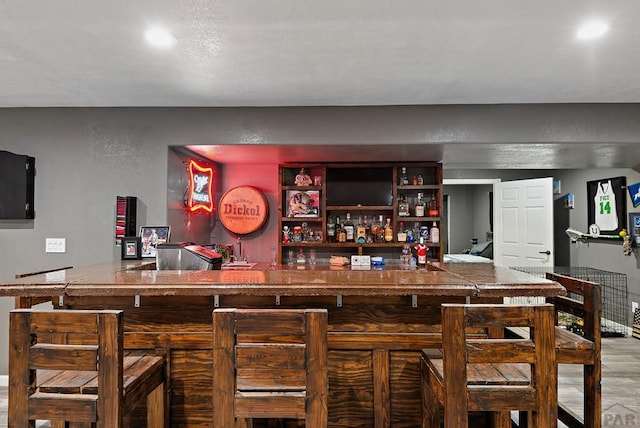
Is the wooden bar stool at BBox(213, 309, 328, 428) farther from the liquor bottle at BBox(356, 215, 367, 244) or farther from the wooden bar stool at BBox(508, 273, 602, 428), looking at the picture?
the liquor bottle at BBox(356, 215, 367, 244)

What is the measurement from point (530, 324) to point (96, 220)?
11.0 ft

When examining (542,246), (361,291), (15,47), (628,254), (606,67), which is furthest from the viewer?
(542,246)

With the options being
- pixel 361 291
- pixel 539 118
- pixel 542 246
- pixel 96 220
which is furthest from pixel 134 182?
pixel 542 246

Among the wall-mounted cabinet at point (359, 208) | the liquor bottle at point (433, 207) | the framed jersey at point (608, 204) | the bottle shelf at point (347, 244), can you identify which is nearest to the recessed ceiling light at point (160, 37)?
the wall-mounted cabinet at point (359, 208)

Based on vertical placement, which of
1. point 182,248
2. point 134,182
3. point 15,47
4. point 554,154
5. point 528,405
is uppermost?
point 15,47

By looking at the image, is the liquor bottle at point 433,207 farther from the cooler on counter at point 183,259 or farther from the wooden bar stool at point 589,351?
the cooler on counter at point 183,259

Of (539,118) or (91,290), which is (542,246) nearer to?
(539,118)

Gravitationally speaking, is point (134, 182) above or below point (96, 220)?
above

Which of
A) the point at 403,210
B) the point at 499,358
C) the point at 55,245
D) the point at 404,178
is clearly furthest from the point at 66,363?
the point at 404,178

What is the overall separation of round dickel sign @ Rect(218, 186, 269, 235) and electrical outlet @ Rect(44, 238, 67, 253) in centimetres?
156

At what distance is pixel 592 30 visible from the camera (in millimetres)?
2117

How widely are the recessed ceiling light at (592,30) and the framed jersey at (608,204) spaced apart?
3436 millimetres

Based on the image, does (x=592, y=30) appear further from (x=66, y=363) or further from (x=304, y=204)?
(x=304, y=204)

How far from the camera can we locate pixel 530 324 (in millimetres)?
1463
